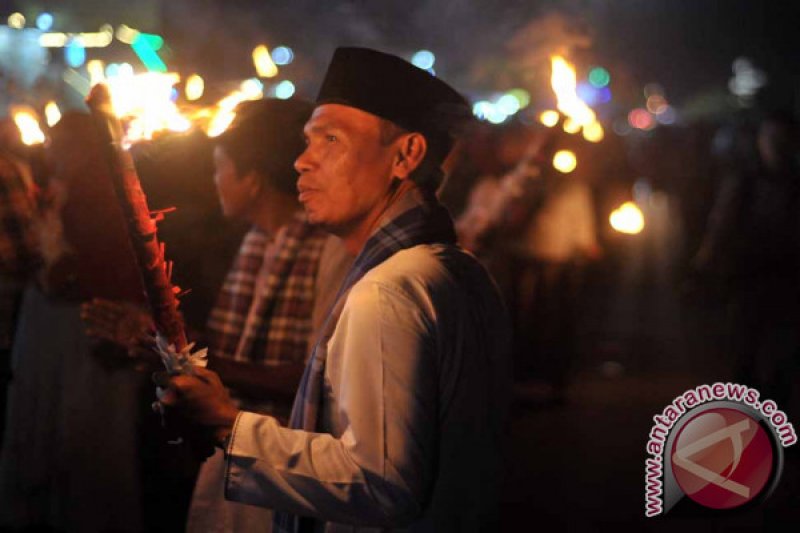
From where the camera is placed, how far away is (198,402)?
2.28 m

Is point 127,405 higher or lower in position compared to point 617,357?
lower

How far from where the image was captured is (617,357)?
4.20m

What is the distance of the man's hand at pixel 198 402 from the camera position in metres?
2.28

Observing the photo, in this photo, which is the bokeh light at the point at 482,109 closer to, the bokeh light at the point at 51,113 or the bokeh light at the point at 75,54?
the bokeh light at the point at 75,54

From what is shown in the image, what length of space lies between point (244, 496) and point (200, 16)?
6.05 feet

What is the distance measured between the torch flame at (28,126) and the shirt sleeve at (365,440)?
1993mm

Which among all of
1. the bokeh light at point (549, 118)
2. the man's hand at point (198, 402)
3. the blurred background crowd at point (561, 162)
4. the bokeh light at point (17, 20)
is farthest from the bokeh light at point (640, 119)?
the bokeh light at point (17, 20)

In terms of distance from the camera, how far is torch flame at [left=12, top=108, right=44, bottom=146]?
3551 millimetres

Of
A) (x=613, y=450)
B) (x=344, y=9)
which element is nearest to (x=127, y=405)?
(x=344, y=9)

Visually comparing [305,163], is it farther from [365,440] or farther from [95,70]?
[95,70]

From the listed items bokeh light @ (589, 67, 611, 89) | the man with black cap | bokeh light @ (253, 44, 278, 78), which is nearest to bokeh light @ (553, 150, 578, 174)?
bokeh light @ (589, 67, 611, 89)

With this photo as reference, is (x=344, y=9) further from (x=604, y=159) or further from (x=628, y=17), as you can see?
(x=604, y=159)

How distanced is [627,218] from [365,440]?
2.71m

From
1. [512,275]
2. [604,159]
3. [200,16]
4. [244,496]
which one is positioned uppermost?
[200,16]
